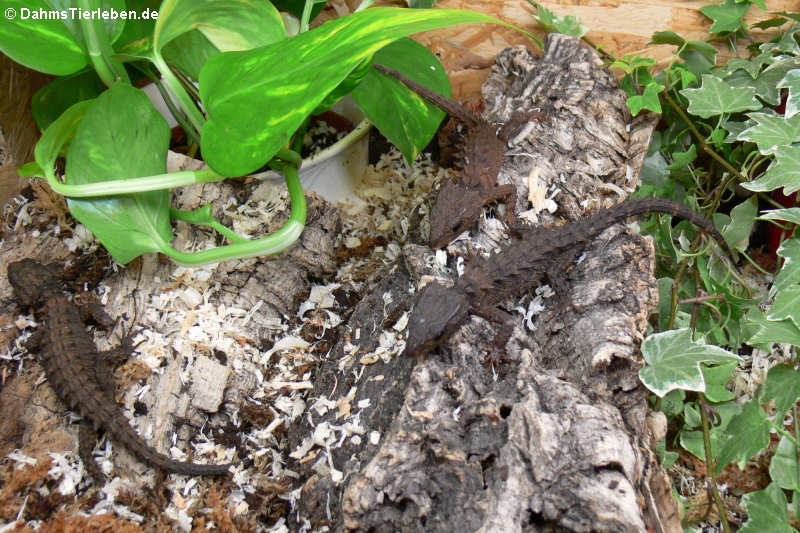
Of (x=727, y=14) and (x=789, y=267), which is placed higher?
(x=727, y=14)

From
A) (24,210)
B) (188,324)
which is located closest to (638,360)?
(188,324)

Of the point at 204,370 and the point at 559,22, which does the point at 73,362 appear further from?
the point at 559,22

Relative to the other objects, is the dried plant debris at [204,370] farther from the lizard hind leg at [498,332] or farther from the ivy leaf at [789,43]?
the ivy leaf at [789,43]

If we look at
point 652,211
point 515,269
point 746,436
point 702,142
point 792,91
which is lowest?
point 746,436

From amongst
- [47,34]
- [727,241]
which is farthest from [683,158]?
[47,34]

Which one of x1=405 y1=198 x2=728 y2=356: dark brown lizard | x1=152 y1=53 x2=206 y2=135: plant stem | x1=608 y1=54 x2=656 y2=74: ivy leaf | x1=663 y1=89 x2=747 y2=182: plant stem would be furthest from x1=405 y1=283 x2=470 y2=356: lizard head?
x1=608 y1=54 x2=656 y2=74: ivy leaf

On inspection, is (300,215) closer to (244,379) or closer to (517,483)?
(244,379)
